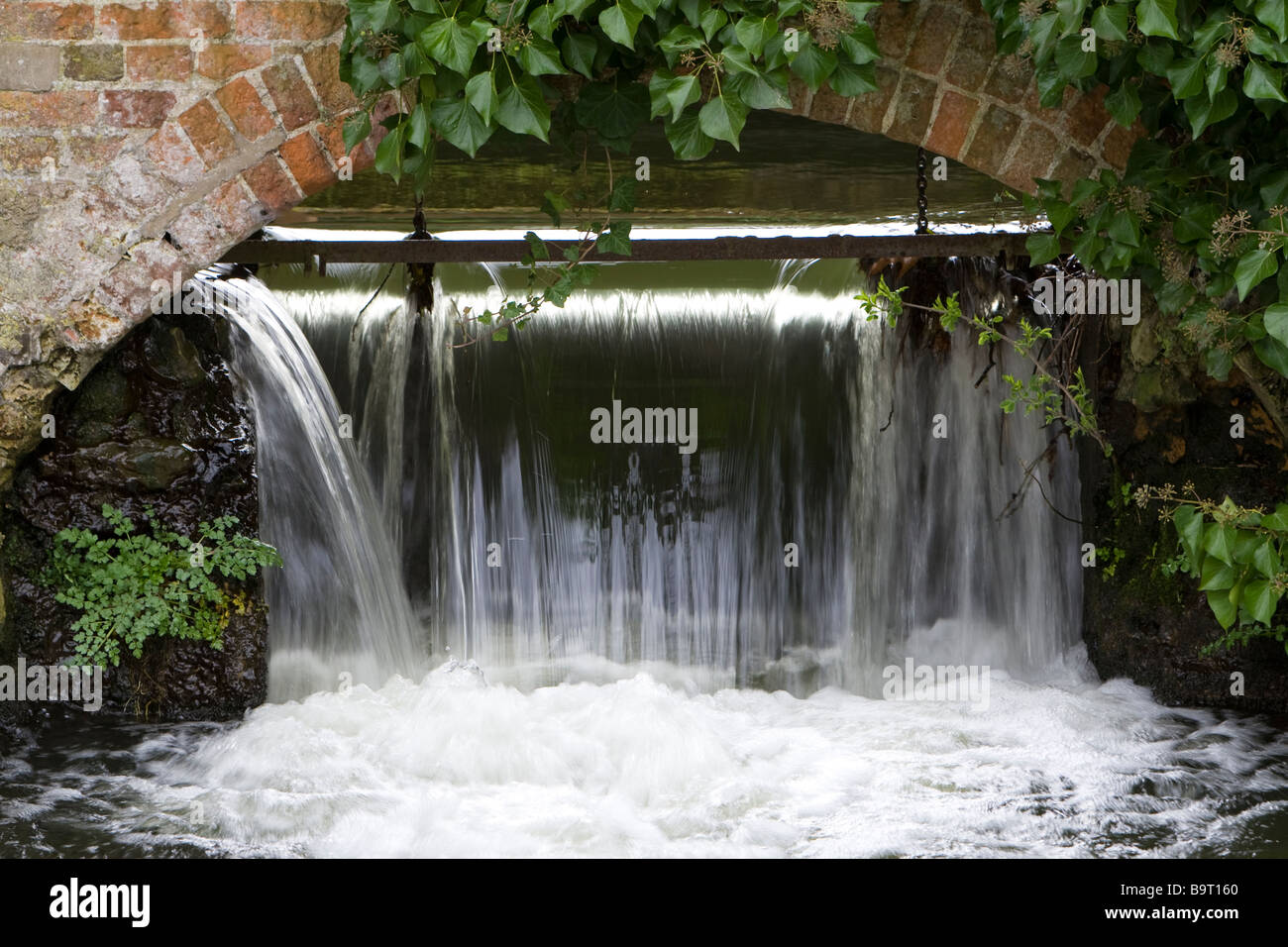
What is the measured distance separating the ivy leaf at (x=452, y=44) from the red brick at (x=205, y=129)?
88cm

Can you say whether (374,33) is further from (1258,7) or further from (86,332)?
(1258,7)

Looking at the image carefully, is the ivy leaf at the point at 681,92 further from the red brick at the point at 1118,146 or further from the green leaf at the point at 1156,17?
the red brick at the point at 1118,146

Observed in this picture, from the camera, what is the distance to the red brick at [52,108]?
386 centimetres

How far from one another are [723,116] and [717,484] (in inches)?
145

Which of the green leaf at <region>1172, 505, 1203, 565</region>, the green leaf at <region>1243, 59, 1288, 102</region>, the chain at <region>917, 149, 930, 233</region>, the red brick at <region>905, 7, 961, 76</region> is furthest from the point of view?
the chain at <region>917, 149, 930, 233</region>

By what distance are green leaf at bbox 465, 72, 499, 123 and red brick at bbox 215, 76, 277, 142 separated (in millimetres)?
827

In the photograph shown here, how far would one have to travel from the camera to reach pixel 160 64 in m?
3.84

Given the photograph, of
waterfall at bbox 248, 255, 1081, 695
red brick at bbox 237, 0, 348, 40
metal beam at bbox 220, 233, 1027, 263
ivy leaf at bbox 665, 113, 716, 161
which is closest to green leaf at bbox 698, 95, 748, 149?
ivy leaf at bbox 665, 113, 716, 161

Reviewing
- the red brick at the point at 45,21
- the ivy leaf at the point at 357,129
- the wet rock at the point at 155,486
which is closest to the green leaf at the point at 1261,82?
the ivy leaf at the point at 357,129

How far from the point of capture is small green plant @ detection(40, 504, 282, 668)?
5277mm

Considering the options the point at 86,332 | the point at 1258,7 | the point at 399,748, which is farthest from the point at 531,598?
the point at 1258,7

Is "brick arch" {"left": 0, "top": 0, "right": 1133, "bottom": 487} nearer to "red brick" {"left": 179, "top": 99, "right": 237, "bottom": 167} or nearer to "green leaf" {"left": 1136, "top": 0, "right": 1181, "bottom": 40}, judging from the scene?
"red brick" {"left": 179, "top": 99, "right": 237, "bottom": 167}

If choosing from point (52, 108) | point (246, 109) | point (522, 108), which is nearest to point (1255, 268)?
point (522, 108)

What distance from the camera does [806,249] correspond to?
5.23 metres
